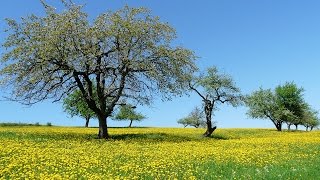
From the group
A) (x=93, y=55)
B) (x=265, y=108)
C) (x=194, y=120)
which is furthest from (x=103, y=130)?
(x=194, y=120)

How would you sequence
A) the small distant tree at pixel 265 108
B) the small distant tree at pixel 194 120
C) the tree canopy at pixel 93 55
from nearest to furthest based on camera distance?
the tree canopy at pixel 93 55
the small distant tree at pixel 265 108
the small distant tree at pixel 194 120

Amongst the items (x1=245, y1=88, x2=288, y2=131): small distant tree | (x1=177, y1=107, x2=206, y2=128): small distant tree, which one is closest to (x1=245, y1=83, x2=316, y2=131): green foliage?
(x1=245, y1=88, x2=288, y2=131): small distant tree

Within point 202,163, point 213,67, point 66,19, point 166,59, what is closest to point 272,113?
point 213,67

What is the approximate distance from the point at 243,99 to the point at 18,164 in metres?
36.9

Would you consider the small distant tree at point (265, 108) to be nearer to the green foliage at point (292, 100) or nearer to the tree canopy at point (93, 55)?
the green foliage at point (292, 100)

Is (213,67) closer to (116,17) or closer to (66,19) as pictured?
(116,17)

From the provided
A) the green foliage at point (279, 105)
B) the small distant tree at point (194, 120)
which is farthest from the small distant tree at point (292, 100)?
the small distant tree at point (194, 120)

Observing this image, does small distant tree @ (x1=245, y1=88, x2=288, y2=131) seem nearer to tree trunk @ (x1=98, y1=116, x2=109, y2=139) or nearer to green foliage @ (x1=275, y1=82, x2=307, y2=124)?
green foliage @ (x1=275, y1=82, x2=307, y2=124)

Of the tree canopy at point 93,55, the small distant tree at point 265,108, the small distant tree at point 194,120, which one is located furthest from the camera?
the small distant tree at point 194,120

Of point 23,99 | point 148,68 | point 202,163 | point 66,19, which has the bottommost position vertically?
point 202,163

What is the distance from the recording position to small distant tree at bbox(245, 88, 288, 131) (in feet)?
281

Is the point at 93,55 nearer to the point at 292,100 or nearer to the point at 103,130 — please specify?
the point at 103,130

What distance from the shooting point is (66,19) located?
39.1 m

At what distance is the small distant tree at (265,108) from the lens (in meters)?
85.6
